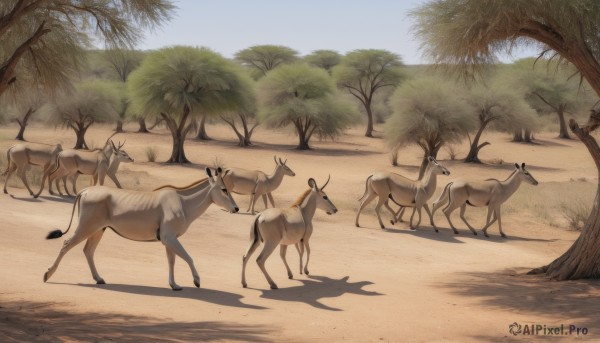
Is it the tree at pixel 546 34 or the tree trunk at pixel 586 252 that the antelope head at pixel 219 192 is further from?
the tree trunk at pixel 586 252

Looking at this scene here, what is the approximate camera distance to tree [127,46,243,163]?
36.2 m

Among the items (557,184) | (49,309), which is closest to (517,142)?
(557,184)

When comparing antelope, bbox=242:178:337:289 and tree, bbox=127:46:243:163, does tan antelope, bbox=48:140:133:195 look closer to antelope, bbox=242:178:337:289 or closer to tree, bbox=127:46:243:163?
antelope, bbox=242:178:337:289

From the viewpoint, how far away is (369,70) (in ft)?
205

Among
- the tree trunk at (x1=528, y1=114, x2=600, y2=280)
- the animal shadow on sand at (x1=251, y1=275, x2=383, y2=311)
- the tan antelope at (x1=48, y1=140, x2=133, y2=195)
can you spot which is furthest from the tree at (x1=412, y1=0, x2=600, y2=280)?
the tan antelope at (x1=48, y1=140, x2=133, y2=195)

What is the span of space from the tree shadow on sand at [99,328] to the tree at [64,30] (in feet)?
12.8

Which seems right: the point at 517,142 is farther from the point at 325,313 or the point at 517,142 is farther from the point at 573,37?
the point at 325,313

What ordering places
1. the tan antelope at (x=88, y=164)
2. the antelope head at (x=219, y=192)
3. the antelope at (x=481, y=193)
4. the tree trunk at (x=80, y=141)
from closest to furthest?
the antelope head at (x=219, y=192) → the tan antelope at (x=88, y=164) → the antelope at (x=481, y=193) → the tree trunk at (x=80, y=141)

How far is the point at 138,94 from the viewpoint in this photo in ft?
123

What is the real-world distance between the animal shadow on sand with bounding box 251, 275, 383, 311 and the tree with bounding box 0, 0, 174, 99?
15.6 ft

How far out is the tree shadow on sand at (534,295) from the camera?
968 centimetres

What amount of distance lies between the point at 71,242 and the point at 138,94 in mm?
29146

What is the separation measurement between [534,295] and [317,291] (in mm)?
3387

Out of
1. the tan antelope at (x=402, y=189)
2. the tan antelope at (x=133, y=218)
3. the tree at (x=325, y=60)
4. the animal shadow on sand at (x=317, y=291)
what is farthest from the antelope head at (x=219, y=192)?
the tree at (x=325, y=60)
